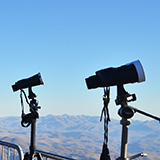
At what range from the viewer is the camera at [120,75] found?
226cm

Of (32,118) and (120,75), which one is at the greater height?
(120,75)

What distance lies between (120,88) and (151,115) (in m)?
0.29

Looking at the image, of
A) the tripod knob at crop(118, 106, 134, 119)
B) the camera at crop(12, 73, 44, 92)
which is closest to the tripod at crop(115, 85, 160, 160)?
the tripod knob at crop(118, 106, 134, 119)

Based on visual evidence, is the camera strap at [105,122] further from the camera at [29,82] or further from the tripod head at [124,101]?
the camera at [29,82]

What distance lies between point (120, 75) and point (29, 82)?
192cm

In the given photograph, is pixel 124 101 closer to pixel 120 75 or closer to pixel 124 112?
pixel 124 112

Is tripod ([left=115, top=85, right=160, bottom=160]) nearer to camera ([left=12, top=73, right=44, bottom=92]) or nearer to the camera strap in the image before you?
→ the camera strap

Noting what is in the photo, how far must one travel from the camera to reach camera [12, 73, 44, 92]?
3898mm

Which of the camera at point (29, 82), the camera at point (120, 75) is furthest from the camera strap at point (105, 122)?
the camera at point (29, 82)

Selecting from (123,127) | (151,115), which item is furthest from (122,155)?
(151,115)

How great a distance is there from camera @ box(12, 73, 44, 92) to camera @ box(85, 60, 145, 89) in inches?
60.2

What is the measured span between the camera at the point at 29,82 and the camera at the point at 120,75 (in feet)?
5.02

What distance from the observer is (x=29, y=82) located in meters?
4.02

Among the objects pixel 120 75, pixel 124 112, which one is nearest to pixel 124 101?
pixel 124 112
